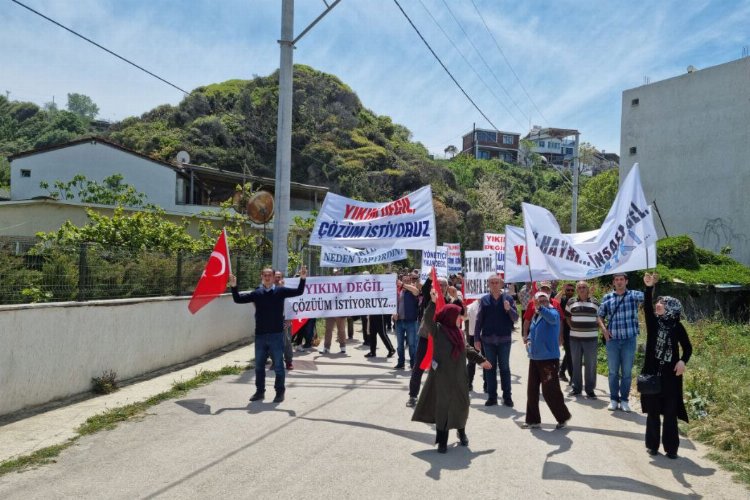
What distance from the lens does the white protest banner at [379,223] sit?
1118 centimetres

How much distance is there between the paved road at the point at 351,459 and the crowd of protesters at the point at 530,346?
0.34m

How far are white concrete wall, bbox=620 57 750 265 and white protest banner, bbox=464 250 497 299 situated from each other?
18527 mm

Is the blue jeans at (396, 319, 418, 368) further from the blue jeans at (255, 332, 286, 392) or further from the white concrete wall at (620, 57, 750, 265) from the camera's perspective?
the white concrete wall at (620, 57, 750, 265)

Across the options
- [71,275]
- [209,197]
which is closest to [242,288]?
[71,275]

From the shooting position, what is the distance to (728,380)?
8984mm

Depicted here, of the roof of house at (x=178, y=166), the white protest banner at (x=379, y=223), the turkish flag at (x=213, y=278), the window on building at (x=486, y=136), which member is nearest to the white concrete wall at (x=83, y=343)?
the turkish flag at (x=213, y=278)

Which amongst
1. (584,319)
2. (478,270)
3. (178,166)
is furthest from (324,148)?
(584,319)

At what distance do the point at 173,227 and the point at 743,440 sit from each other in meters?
14.5

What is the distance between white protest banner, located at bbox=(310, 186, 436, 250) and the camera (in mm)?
11180

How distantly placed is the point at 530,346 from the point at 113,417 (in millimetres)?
5263

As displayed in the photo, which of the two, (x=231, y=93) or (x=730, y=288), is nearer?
(x=730, y=288)

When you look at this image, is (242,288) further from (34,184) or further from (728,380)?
(34,184)

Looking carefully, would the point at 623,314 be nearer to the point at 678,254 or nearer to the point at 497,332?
the point at 497,332

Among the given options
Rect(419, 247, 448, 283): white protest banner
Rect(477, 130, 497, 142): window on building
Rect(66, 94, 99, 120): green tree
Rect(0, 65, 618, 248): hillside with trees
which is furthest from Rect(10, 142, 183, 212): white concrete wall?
Rect(66, 94, 99, 120): green tree
